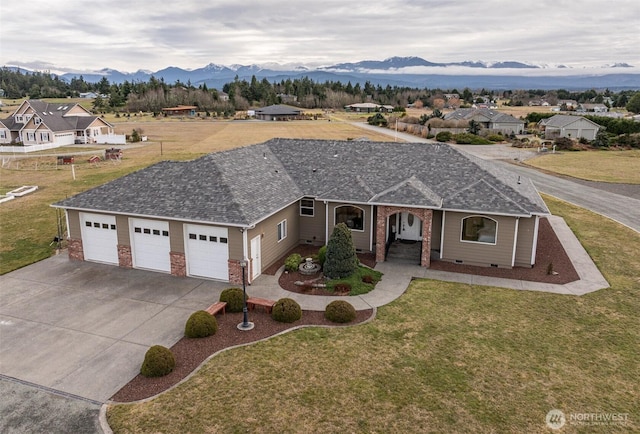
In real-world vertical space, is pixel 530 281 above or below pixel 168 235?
below

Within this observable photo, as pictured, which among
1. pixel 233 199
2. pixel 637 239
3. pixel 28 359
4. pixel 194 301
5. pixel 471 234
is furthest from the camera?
pixel 637 239

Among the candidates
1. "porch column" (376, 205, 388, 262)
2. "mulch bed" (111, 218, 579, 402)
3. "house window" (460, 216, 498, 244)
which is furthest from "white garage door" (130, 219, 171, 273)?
"house window" (460, 216, 498, 244)

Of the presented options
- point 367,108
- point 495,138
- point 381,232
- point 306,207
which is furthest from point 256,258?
point 367,108

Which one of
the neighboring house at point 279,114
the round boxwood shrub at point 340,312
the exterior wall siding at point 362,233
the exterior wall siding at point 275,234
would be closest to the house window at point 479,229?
the exterior wall siding at point 362,233

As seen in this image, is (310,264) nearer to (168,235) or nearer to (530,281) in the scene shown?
(168,235)

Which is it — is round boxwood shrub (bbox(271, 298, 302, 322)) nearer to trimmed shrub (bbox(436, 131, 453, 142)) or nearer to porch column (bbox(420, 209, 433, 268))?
porch column (bbox(420, 209, 433, 268))

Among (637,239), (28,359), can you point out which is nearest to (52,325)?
(28,359)

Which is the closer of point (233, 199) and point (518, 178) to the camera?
point (233, 199)
